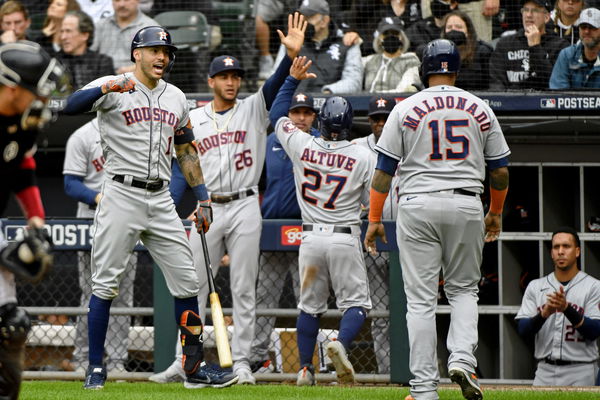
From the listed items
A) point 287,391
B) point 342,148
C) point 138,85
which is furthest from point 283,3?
point 287,391

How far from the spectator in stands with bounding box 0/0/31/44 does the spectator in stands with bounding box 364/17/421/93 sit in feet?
11.0

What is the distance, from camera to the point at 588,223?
28.9 feet

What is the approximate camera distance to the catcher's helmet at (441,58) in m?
5.80

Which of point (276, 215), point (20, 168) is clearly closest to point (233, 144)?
point (276, 215)

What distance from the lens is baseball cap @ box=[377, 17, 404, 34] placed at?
9469 mm

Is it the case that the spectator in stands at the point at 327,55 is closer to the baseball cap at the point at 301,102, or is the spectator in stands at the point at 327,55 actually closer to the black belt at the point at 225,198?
the baseball cap at the point at 301,102

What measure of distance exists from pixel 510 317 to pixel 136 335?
9.95ft

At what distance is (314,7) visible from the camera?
9.63 meters

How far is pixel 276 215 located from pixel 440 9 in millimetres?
2924

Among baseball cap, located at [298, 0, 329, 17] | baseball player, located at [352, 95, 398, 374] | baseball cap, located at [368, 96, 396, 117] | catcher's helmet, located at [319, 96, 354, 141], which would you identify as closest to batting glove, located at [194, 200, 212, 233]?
catcher's helmet, located at [319, 96, 354, 141]

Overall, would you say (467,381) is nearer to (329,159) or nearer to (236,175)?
(329,159)

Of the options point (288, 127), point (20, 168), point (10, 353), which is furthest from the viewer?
point (288, 127)

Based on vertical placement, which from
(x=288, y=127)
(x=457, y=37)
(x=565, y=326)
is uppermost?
(x=457, y=37)

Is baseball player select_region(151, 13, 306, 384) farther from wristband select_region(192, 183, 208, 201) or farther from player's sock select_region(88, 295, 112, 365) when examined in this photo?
player's sock select_region(88, 295, 112, 365)
